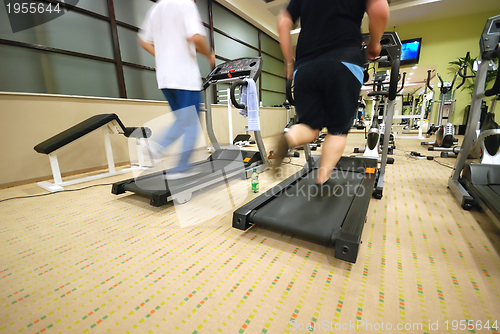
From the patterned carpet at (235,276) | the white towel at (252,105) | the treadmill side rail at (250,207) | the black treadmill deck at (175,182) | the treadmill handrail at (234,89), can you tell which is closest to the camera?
the patterned carpet at (235,276)

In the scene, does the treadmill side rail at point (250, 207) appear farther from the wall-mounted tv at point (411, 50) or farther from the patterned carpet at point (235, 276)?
the wall-mounted tv at point (411, 50)

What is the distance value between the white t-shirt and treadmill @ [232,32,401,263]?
0.76 meters

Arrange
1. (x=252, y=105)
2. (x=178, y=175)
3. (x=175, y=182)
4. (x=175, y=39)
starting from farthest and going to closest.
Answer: (x=252, y=105) < (x=178, y=175) < (x=175, y=182) < (x=175, y=39)

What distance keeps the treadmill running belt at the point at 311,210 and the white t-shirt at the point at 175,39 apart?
111 centimetres

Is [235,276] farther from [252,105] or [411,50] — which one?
[411,50]

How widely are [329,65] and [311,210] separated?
73cm

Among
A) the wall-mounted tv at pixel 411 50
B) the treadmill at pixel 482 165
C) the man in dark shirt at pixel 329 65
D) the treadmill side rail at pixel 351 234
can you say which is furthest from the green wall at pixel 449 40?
the treadmill side rail at pixel 351 234

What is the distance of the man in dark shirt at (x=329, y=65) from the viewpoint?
3.32 ft

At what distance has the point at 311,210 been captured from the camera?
117cm

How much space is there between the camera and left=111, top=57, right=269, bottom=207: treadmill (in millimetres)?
1517

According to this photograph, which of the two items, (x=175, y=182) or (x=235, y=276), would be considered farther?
(x=175, y=182)

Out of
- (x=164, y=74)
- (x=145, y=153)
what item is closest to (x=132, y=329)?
(x=164, y=74)

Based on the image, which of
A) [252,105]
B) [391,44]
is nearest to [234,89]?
[252,105]

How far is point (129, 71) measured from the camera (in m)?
3.16
